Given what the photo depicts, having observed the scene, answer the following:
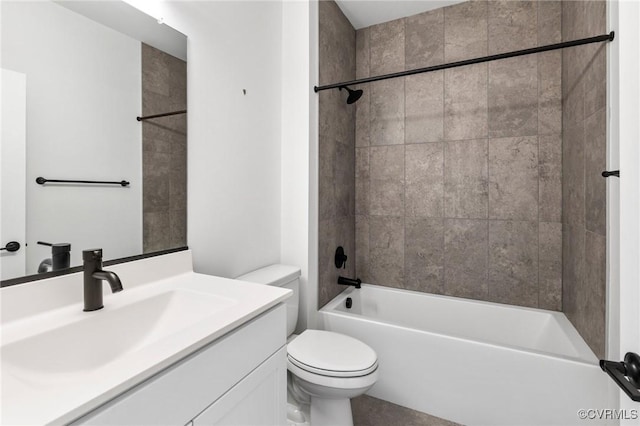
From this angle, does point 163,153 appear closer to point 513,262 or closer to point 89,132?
point 89,132

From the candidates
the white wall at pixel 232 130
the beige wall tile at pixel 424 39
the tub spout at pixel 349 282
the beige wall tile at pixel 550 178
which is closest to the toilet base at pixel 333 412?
the white wall at pixel 232 130

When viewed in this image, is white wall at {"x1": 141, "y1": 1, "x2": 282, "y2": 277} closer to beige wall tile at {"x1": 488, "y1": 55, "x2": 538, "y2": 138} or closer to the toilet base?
the toilet base

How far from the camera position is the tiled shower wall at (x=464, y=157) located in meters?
1.98

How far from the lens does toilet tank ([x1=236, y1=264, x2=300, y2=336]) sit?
5.15 feet

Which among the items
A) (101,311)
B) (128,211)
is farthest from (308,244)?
(101,311)

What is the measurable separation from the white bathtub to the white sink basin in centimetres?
108

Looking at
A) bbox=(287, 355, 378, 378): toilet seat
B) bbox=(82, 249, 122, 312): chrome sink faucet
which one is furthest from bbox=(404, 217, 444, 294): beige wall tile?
bbox=(82, 249, 122, 312): chrome sink faucet

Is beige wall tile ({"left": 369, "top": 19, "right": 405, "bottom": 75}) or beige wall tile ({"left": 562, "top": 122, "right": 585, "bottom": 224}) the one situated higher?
beige wall tile ({"left": 369, "top": 19, "right": 405, "bottom": 75})

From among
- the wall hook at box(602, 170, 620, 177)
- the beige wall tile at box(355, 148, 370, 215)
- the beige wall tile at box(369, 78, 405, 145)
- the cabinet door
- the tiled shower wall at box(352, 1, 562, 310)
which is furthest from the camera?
the beige wall tile at box(355, 148, 370, 215)

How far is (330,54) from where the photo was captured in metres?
2.08

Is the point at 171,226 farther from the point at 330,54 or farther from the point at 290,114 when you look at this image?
the point at 330,54

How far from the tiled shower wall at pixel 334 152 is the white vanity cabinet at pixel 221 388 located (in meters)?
0.99

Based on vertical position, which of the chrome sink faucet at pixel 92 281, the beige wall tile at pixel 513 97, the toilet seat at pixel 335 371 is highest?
the beige wall tile at pixel 513 97

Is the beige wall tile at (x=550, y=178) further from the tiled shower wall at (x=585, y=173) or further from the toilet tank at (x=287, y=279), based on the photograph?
the toilet tank at (x=287, y=279)
